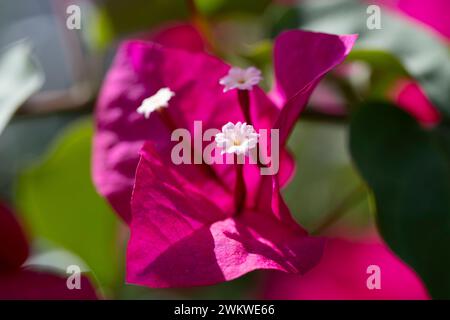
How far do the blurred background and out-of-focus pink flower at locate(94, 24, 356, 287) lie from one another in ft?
0.31

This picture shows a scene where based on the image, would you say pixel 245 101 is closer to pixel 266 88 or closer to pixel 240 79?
pixel 240 79

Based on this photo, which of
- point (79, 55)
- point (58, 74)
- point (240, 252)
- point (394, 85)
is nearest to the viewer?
point (240, 252)

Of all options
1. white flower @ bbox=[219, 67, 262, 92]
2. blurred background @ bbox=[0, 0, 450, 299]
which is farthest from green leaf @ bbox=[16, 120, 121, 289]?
white flower @ bbox=[219, 67, 262, 92]

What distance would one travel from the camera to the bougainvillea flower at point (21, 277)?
2.37ft

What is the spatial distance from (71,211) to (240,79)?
449 millimetres

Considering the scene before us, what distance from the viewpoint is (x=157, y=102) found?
0.67m

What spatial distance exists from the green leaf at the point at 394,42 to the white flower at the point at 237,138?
0.20 metres

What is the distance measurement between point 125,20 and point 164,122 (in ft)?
1.25

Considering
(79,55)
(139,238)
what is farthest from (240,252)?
(79,55)

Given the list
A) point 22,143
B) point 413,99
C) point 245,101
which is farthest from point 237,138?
point 22,143

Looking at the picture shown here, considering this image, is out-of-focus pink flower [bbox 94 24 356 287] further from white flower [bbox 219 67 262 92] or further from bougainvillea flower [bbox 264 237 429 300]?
bougainvillea flower [bbox 264 237 429 300]

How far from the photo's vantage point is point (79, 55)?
1.10 meters

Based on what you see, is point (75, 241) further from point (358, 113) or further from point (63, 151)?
point (358, 113)

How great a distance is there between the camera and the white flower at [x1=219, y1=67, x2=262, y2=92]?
65 cm
